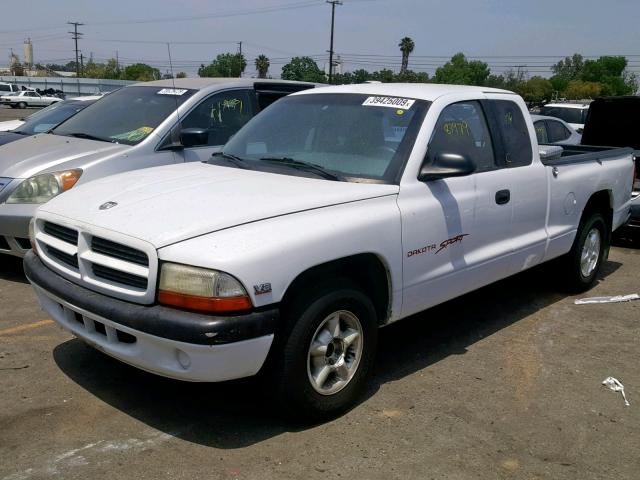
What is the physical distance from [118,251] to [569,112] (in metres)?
16.1

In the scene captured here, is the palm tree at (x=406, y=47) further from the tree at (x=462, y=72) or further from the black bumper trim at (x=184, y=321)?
the black bumper trim at (x=184, y=321)

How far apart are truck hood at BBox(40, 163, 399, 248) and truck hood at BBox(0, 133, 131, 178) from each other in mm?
1806

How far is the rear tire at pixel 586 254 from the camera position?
6117 mm

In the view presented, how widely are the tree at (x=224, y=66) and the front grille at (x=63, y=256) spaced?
63.3 meters

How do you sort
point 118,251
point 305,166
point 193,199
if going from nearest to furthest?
1. point 118,251
2. point 193,199
3. point 305,166

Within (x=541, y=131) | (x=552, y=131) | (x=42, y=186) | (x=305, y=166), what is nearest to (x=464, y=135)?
(x=305, y=166)

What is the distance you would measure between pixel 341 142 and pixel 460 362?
5.63 feet

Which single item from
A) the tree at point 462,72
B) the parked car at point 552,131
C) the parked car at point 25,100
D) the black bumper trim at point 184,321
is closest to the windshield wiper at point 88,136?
the black bumper trim at point 184,321

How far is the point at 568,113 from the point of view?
17375mm

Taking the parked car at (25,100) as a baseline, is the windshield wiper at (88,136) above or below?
above

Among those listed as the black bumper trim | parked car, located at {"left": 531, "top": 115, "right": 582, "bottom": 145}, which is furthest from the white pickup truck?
parked car, located at {"left": 531, "top": 115, "right": 582, "bottom": 145}

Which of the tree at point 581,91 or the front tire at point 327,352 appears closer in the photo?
the front tire at point 327,352

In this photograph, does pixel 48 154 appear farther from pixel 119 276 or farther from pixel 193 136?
pixel 119 276

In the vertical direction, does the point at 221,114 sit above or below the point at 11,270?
above
